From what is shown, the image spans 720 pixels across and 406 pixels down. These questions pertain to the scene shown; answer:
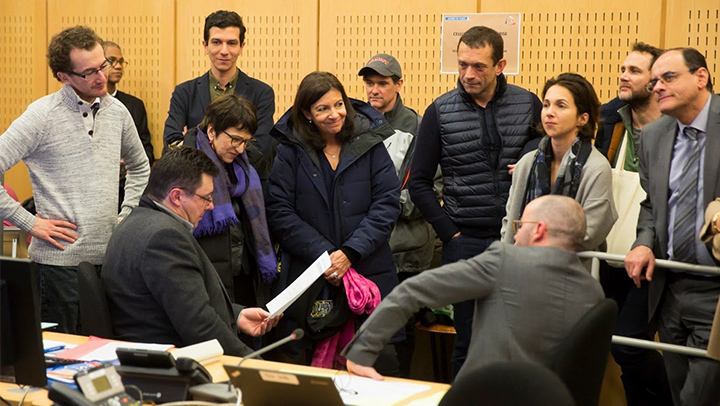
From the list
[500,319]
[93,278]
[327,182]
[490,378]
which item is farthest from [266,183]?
[490,378]

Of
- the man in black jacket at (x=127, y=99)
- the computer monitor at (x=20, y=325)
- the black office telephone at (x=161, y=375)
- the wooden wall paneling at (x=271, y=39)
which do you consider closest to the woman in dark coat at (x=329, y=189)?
the black office telephone at (x=161, y=375)

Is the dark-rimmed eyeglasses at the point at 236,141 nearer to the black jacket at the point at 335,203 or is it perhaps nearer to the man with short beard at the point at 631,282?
the black jacket at the point at 335,203

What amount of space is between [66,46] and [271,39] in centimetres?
248

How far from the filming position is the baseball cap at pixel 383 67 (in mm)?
5105

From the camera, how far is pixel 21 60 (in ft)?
22.3

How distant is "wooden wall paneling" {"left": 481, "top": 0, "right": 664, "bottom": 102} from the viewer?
543 cm

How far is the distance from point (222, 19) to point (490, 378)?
11.9 ft

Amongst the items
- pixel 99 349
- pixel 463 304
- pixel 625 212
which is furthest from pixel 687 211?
pixel 99 349

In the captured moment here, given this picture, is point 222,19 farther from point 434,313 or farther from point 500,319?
point 500,319

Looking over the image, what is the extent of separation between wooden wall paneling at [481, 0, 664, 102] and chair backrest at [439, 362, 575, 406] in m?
3.95

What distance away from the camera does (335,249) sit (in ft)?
13.6

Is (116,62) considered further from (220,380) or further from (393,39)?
(220,380)

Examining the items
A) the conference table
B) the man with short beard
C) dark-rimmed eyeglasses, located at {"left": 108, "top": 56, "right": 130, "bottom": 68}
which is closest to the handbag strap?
the man with short beard

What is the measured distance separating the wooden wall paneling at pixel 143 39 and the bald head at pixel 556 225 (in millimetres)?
4178
